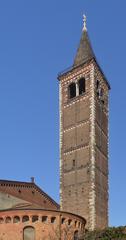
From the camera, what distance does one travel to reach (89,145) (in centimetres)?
→ 4016

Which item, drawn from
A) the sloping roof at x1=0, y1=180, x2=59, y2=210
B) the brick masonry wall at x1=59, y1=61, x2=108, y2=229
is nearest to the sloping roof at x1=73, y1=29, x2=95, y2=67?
the brick masonry wall at x1=59, y1=61, x2=108, y2=229

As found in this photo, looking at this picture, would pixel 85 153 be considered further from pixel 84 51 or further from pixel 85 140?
pixel 84 51

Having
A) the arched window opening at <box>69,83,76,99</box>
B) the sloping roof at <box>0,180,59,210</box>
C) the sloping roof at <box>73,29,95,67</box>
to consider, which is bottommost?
the sloping roof at <box>0,180,59,210</box>

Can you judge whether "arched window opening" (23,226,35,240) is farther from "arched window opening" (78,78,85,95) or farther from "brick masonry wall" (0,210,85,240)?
"arched window opening" (78,78,85,95)

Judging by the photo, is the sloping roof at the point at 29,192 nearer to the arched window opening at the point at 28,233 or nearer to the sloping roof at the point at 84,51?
the arched window opening at the point at 28,233

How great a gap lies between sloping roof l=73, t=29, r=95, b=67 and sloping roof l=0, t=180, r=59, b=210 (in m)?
12.0

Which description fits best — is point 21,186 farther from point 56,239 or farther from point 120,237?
point 120,237

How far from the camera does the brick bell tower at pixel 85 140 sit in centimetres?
3931

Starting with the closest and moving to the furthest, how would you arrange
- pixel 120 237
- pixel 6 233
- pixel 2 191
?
pixel 120 237 → pixel 6 233 → pixel 2 191

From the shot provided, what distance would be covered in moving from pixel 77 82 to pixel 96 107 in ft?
11.5

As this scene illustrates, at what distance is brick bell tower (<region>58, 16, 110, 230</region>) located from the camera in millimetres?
39312

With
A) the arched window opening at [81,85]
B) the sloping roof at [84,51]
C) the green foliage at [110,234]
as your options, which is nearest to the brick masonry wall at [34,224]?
the green foliage at [110,234]

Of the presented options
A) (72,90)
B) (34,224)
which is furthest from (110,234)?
(72,90)

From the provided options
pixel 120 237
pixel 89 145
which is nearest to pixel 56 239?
pixel 120 237
